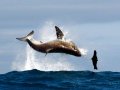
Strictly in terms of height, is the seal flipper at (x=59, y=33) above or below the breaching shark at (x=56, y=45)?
above

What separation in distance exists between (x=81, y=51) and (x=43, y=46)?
404cm

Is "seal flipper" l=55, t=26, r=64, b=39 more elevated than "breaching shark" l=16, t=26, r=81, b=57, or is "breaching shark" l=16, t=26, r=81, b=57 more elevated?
"seal flipper" l=55, t=26, r=64, b=39

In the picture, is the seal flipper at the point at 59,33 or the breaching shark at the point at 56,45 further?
the seal flipper at the point at 59,33

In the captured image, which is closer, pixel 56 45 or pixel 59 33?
pixel 56 45

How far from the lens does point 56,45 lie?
3541 centimetres

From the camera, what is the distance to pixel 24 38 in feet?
113

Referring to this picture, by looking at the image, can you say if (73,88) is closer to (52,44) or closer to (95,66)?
(95,66)

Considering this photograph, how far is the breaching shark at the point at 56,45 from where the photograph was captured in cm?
3434

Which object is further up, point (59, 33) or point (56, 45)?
point (59, 33)

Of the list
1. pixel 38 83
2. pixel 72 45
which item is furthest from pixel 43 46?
pixel 38 83

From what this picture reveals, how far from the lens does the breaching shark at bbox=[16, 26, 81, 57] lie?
34344 millimetres

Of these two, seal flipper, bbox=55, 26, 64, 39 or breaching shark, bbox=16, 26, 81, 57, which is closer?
breaching shark, bbox=16, 26, 81, 57

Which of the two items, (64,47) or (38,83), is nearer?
(38,83)

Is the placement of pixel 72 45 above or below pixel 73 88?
above
